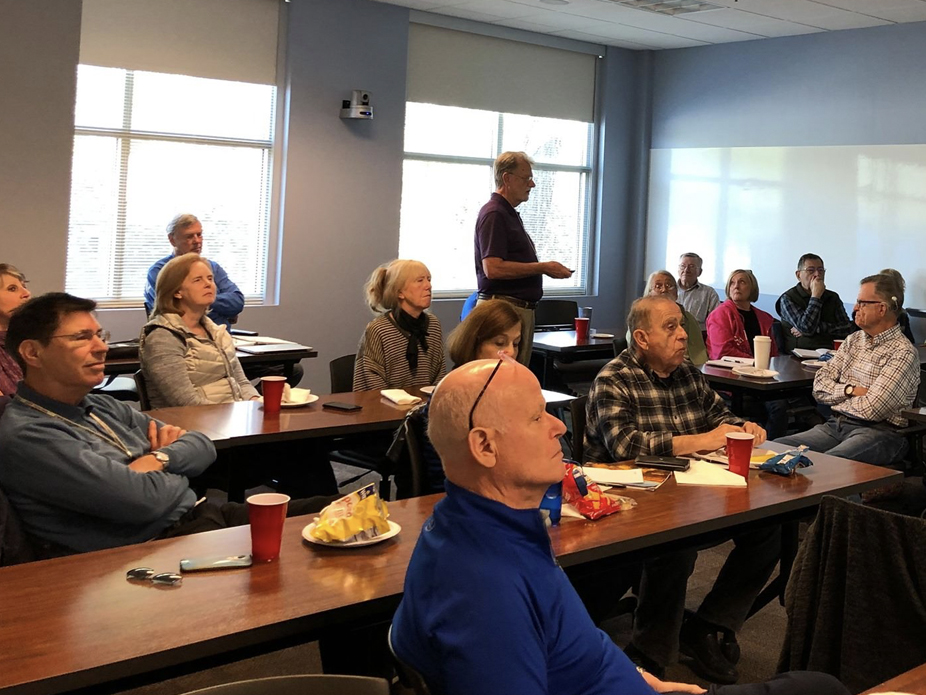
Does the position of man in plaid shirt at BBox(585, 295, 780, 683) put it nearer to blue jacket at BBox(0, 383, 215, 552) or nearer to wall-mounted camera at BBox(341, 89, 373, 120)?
blue jacket at BBox(0, 383, 215, 552)

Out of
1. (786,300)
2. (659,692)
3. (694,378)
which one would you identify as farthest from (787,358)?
(659,692)

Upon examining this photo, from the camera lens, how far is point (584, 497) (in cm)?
251

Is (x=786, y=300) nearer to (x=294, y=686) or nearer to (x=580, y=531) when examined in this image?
(x=580, y=531)

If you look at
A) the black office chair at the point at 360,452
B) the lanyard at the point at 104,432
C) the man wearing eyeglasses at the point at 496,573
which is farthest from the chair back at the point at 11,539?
the black office chair at the point at 360,452

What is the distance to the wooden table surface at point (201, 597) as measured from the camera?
1619 millimetres

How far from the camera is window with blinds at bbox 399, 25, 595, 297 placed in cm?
824

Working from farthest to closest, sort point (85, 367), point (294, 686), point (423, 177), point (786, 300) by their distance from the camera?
point (423, 177) < point (786, 300) < point (85, 367) < point (294, 686)

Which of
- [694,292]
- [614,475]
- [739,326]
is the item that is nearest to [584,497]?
[614,475]

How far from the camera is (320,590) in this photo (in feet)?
6.33

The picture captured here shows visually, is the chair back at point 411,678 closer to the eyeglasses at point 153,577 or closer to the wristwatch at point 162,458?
the eyeglasses at point 153,577

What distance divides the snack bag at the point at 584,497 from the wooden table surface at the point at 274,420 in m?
1.17

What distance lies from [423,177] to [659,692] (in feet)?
22.6

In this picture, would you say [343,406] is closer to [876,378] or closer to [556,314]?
[876,378]

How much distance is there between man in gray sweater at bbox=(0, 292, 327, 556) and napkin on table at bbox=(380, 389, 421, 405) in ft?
3.81
